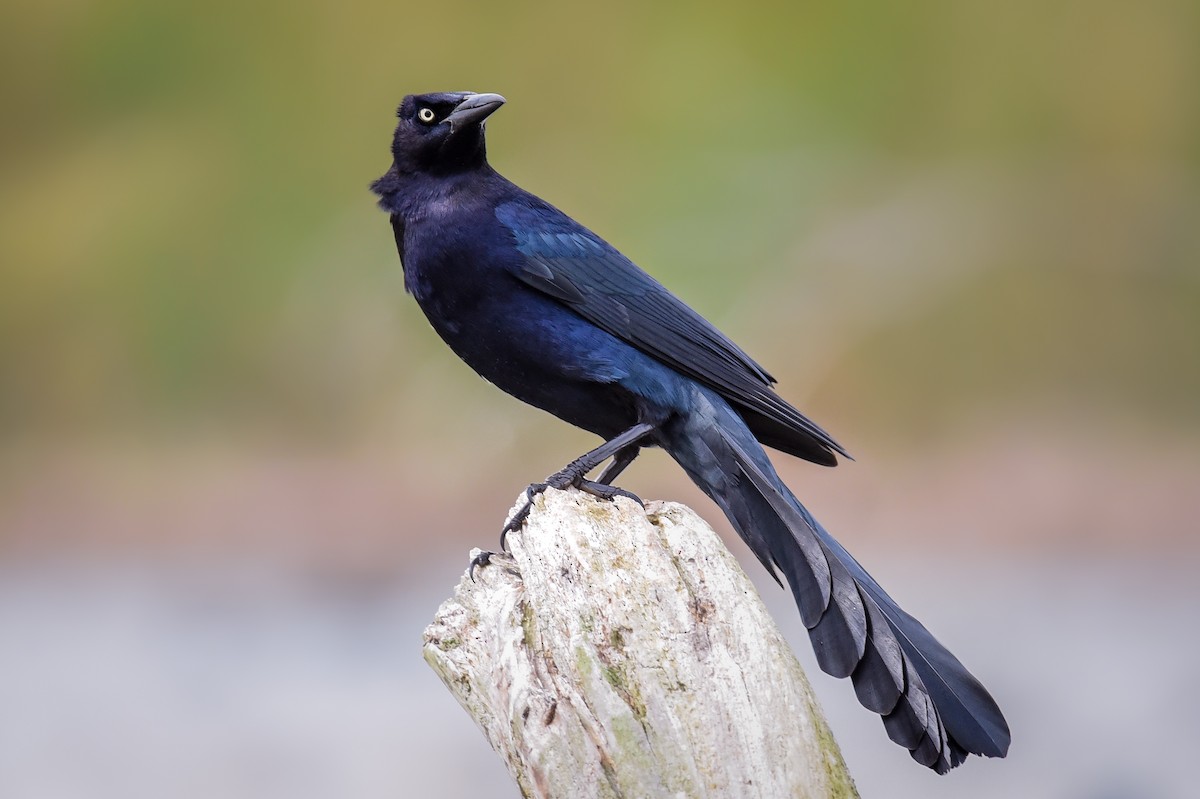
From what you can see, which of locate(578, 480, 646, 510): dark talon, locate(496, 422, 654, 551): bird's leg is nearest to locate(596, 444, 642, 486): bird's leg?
locate(496, 422, 654, 551): bird's leg

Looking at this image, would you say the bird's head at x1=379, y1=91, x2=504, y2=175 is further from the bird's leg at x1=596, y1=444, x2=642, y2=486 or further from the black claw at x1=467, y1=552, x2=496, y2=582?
the black claw at x1=467, y1=552, x2=496, y2=582

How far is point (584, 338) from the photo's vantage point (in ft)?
9.24

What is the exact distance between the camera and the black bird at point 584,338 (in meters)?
2.71

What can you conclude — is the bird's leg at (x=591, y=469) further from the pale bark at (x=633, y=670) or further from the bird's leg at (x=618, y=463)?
the pale bark at (x=633, y=670)

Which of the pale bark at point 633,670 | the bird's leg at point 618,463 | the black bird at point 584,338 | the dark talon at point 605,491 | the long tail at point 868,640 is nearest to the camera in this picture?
the pale bark at point 633,670

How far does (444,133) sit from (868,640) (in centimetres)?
157

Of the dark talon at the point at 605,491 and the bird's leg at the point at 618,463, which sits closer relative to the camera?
the dark talon at the point at 605,491

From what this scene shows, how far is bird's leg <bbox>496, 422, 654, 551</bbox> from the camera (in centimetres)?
257

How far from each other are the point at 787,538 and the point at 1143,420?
3102mm

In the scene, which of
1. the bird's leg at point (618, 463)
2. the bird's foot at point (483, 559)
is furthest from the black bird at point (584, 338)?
the bird's foot at point (483, 559)

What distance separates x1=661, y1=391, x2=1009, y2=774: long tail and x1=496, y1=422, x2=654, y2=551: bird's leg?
0.26m

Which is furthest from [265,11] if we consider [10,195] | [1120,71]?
[1120,71]

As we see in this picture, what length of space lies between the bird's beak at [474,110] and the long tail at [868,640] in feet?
3.47

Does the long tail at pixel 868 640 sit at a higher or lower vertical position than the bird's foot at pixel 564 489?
lower
